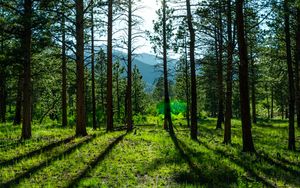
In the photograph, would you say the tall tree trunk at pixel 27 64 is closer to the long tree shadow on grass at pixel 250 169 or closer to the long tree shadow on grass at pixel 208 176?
the long tree shadow on grass at pixel 208 176

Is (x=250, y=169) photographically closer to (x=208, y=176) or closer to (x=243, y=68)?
(x=208, y=176)

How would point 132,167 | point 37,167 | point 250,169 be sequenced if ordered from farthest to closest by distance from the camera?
point 250,169 → point 132,167 → point 37,167

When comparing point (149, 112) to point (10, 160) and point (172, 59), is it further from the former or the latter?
point (10, 160)

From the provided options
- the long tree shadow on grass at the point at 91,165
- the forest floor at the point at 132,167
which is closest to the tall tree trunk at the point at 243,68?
the forest floor at the point at 132,167

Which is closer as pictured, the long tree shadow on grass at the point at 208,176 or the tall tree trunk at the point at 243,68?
the long tree shadow on grass at the point at 208,176

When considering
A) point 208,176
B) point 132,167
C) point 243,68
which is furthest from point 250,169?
point 243,68

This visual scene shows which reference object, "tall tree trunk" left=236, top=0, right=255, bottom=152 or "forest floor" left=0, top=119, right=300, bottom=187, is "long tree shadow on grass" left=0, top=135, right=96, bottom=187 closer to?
"forest floor" left=0, top=119, right=300, bottom=187

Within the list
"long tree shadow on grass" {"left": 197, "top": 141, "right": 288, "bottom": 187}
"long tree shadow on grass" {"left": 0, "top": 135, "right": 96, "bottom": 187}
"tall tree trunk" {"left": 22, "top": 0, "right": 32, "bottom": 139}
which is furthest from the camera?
"tall tree trunk" {"left": 22, "top": 0, "right": 32, "bottom": 139}

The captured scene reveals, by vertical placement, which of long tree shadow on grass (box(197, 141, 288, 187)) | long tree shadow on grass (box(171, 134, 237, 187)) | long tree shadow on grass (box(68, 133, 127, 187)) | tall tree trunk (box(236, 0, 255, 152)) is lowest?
long tree shadow on grass (box(197, 141, 288, 187))

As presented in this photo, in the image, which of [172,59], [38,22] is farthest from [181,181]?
[172,59]

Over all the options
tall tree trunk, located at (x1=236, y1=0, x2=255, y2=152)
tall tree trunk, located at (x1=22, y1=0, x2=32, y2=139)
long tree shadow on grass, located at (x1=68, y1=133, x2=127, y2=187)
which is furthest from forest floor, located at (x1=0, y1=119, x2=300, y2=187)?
tall tree trunk, located at (x1=22, y1=0, x2=32, y2=139)

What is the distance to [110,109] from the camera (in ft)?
69.2

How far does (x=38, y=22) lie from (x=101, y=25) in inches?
260

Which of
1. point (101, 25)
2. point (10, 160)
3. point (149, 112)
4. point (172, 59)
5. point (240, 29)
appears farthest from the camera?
point (149, 112)
